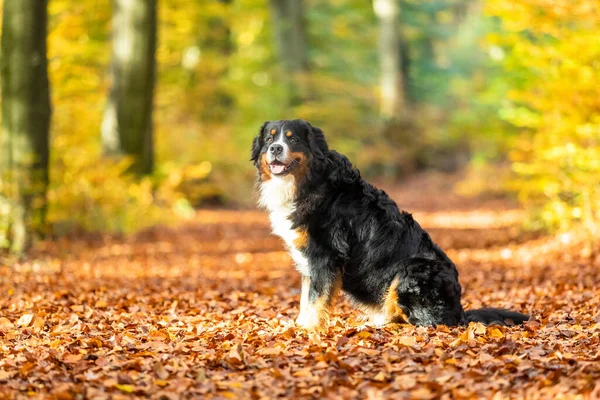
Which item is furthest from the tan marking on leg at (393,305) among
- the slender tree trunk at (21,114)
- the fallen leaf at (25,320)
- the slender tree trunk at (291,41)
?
the slender tree trunk at (291,41)

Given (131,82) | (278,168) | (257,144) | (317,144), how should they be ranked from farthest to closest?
1. (131,82)
2. (257,144)
3. (317,144)
4. (278,168)

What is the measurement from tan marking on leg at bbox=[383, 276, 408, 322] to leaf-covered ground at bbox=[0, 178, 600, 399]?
0.35 ft

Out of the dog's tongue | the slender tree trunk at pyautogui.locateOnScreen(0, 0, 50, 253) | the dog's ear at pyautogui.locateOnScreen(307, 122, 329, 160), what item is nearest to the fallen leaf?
the dog's tongue

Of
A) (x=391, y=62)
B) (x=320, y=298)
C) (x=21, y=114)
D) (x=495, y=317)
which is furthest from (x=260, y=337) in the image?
(x=391, y=62)

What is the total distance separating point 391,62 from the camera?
32344 millimetres

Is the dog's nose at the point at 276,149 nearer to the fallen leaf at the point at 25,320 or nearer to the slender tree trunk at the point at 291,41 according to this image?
the fallen leaf at the point at 25,320

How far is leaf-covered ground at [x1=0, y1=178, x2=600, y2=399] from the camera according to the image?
4.41 m

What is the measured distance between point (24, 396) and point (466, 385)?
8.34 ft

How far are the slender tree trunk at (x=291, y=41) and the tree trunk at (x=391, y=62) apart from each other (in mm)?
5276

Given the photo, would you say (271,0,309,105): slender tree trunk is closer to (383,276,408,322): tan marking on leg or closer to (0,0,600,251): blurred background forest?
(0,0,600,251): blurred background forest

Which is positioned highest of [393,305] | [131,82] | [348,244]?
[131,82]

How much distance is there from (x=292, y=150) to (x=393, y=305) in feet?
4.91

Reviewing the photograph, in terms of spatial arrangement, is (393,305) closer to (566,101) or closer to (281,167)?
(281,167)

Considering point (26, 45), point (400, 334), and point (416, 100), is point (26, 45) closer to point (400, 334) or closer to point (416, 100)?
point (400, 334)
